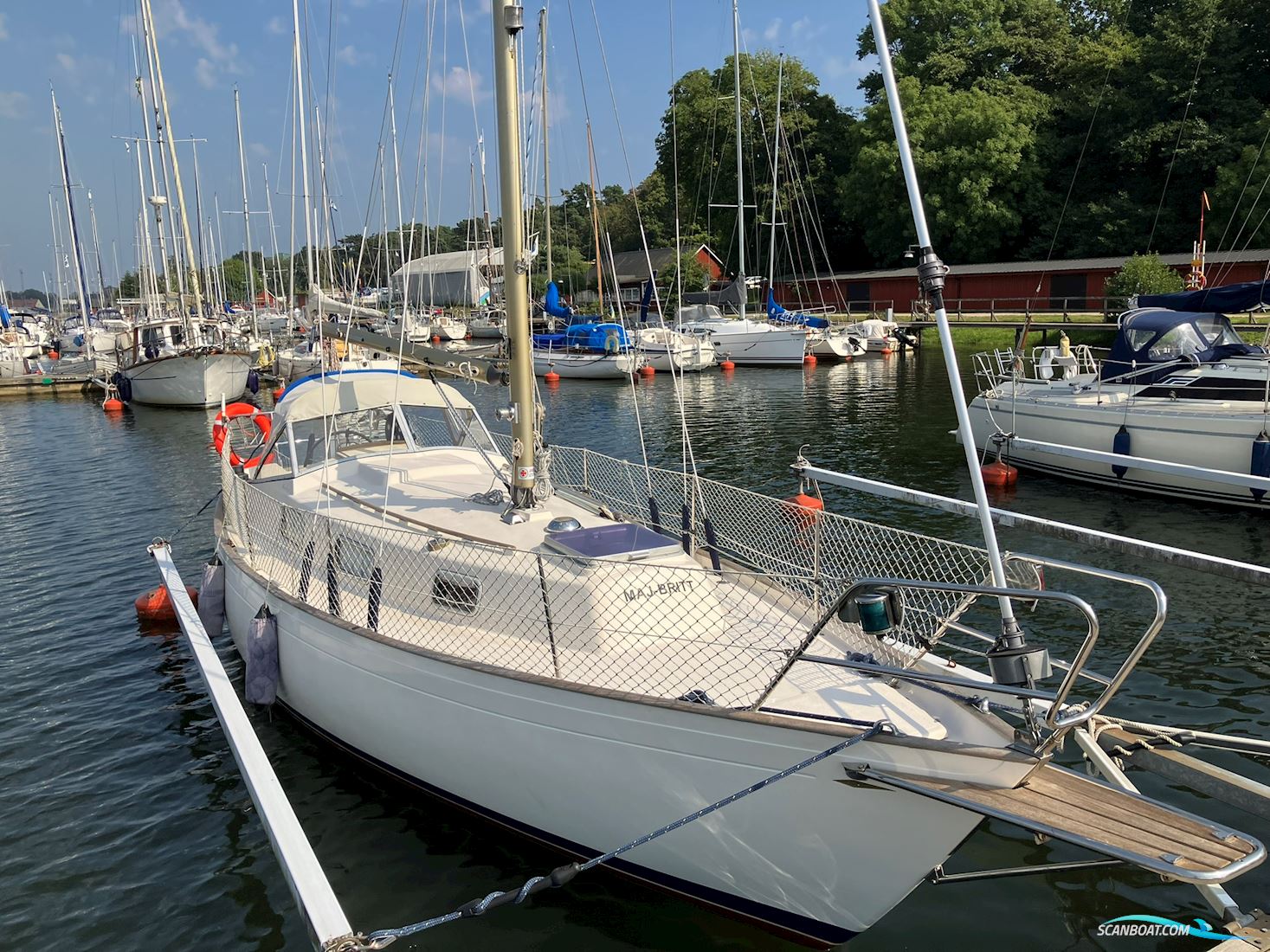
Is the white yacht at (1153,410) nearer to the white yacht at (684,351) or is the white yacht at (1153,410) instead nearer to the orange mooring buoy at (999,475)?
the orange mooring buoy at (999,475)

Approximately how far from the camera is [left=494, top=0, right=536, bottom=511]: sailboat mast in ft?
25.6

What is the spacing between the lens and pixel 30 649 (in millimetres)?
11336

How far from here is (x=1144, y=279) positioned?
41.0m

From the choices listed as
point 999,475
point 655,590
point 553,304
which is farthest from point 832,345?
point 655,590

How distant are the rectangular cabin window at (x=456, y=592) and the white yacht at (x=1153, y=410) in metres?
11.9

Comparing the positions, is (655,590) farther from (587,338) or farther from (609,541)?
(587,338)

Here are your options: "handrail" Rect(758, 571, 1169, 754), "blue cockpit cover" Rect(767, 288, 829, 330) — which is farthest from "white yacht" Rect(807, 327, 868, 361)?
"handrail" Rect(758, 571, 1169, 754)

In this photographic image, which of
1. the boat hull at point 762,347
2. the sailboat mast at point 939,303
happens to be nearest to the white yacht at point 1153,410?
the sailboat mast at point 939,303

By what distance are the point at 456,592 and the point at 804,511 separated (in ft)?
9.63

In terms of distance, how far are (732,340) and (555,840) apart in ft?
126

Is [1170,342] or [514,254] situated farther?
[1170,342]

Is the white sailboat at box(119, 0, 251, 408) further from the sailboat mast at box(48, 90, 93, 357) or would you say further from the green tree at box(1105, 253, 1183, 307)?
the green tree at box(1105, 253, 1183, 307)

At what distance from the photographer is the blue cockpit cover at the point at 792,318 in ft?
148

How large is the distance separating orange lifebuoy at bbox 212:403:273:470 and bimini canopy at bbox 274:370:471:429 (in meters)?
0.60
